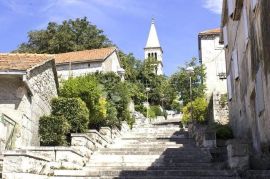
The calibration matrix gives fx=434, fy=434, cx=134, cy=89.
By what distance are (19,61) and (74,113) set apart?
290 cm

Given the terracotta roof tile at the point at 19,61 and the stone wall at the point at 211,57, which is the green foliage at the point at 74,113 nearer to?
the terracotta roof tile at the point at 19,61

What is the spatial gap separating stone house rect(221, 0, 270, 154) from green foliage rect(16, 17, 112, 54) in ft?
109

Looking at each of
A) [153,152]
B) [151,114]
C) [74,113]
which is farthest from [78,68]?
[153,152]

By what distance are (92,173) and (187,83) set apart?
3364 centimetres

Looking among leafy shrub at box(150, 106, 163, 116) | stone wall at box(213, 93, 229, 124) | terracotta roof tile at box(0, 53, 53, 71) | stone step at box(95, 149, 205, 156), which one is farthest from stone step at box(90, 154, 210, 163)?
leafy shrub at box(150, 106, 163, 116)

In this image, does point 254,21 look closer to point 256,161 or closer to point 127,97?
point 256,161

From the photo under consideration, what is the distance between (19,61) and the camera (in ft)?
50.3

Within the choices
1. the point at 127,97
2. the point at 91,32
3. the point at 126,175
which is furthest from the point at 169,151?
the point at 91,32

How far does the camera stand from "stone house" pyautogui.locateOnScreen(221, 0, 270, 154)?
11.5 meters

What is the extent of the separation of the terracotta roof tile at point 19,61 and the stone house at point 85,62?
2482 cm

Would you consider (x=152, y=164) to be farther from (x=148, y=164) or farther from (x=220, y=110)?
(x=220, y=110)

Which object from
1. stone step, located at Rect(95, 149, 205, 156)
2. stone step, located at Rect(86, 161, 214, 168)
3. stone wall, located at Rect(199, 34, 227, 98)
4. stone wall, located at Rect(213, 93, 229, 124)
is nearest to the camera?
stone step, located at Rect(86, 161, 214, 168)

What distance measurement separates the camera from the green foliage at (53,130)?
50.4ft

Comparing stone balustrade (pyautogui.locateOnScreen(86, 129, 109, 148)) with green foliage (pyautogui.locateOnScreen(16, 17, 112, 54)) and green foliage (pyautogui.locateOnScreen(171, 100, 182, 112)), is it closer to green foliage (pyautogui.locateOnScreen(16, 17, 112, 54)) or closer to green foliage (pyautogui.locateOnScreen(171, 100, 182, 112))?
green foliage (pyautogui.locateOnScreen(16, 17, 112, 54))
